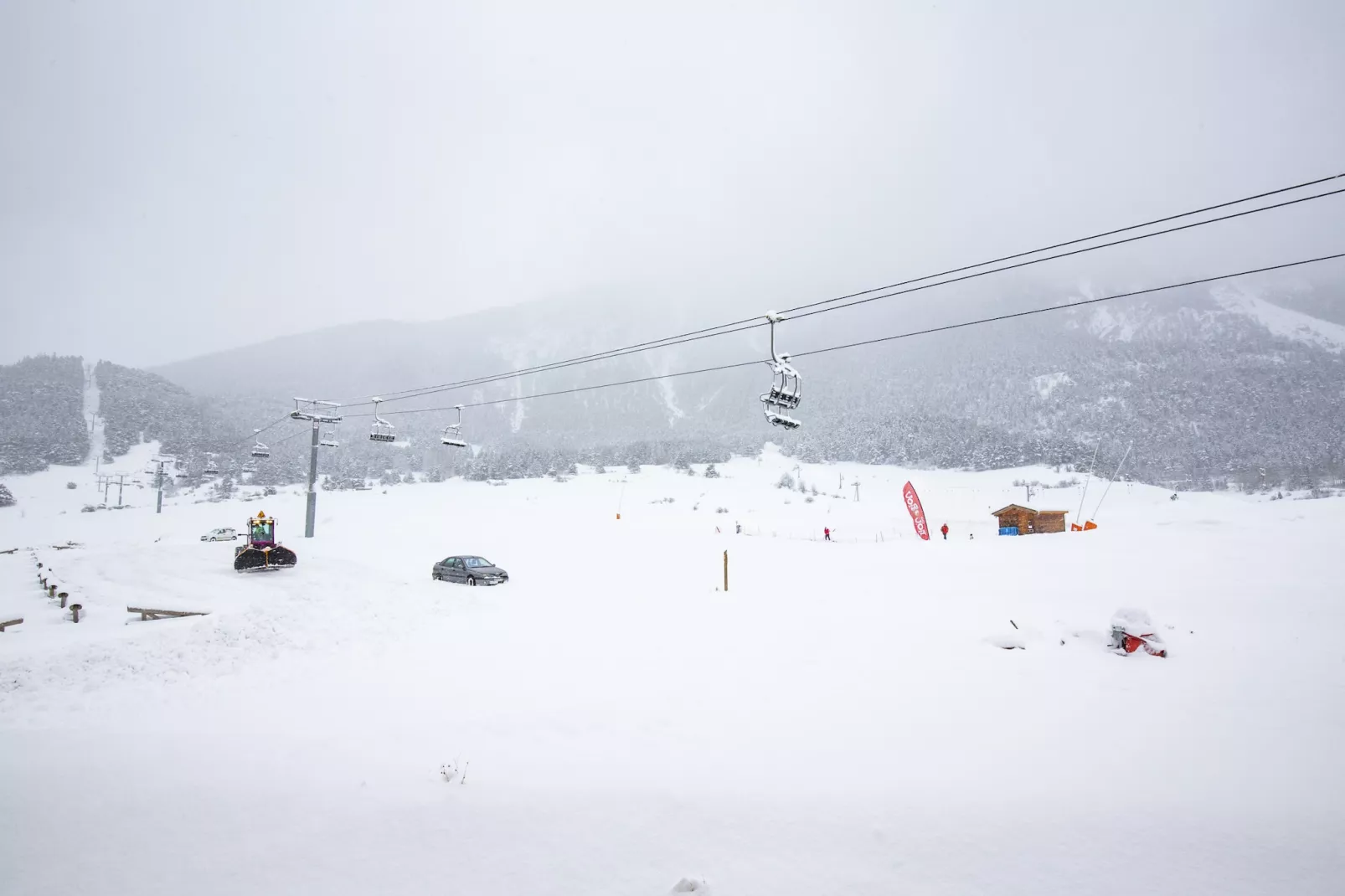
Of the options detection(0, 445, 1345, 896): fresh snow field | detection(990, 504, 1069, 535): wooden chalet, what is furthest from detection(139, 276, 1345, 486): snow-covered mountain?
detection(0, 445, 1345, 896): fresh snow field

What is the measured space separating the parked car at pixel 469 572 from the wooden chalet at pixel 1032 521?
3276 centimetres

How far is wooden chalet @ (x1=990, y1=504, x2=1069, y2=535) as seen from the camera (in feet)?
125

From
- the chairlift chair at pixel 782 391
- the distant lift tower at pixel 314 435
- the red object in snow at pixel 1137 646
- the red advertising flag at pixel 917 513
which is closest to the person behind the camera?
the chairlift chair at pixel 782 391

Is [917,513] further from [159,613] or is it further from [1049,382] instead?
[1049,382]

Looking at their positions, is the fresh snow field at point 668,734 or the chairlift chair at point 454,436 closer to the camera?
the fresh snow field at point 668,734

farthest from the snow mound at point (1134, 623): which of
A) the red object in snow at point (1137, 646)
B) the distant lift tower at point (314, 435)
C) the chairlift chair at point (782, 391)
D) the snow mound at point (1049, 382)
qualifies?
the snow mound at point (1049, 382)

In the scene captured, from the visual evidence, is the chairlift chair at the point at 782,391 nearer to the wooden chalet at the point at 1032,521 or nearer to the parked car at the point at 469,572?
the parked car at the point at 469,572

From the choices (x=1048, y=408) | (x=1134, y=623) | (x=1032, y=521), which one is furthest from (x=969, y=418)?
(x=1134, y=623)

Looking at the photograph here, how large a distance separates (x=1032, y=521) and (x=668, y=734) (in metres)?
38.6

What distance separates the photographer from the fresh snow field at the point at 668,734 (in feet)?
20.2

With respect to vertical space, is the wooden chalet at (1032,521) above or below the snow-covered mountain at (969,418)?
below

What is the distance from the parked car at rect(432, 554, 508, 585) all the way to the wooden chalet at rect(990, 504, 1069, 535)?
32.8 m

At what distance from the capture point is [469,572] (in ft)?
73.7

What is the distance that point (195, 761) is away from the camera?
24.2 feet
